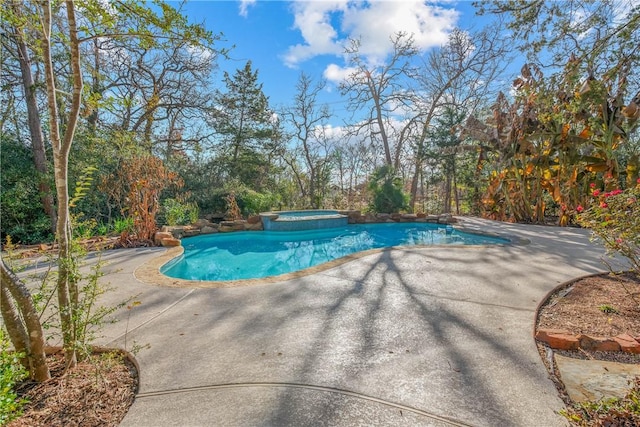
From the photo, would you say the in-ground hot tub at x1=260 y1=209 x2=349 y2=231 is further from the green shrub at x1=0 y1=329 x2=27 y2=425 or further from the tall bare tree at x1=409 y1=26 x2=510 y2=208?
the green shrub at x1=0 y1=329 x2=27 y2=425

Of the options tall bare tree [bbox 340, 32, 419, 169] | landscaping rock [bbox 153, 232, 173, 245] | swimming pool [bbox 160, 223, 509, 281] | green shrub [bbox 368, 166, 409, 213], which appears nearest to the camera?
swimming pool [bbox 160, 223, 509, 281]

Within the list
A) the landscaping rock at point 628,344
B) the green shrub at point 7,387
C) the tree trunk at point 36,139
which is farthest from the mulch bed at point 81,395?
the tree trunk at point 36,139

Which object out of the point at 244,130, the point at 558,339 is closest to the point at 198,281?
the point at 558,339

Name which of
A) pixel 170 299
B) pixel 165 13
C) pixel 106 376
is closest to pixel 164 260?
pixel 170 299

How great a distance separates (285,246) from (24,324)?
6212 millimetres

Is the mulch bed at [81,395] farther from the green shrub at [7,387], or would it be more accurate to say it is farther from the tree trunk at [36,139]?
the tree trunk at [36,139]

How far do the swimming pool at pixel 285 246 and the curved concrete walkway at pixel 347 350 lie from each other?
1.79 metres

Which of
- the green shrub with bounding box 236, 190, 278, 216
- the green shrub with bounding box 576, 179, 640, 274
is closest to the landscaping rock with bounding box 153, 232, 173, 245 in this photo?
the green shrub with bounding box 236, 190, 278, 216

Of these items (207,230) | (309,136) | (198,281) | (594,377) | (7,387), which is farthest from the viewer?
(309,136)

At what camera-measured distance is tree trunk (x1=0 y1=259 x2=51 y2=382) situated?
5.43ft

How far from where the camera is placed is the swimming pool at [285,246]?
5688mm

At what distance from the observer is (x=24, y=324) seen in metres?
1.77

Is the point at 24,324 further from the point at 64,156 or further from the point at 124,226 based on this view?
the point at 124,226

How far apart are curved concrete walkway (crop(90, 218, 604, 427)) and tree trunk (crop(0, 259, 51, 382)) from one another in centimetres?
48
